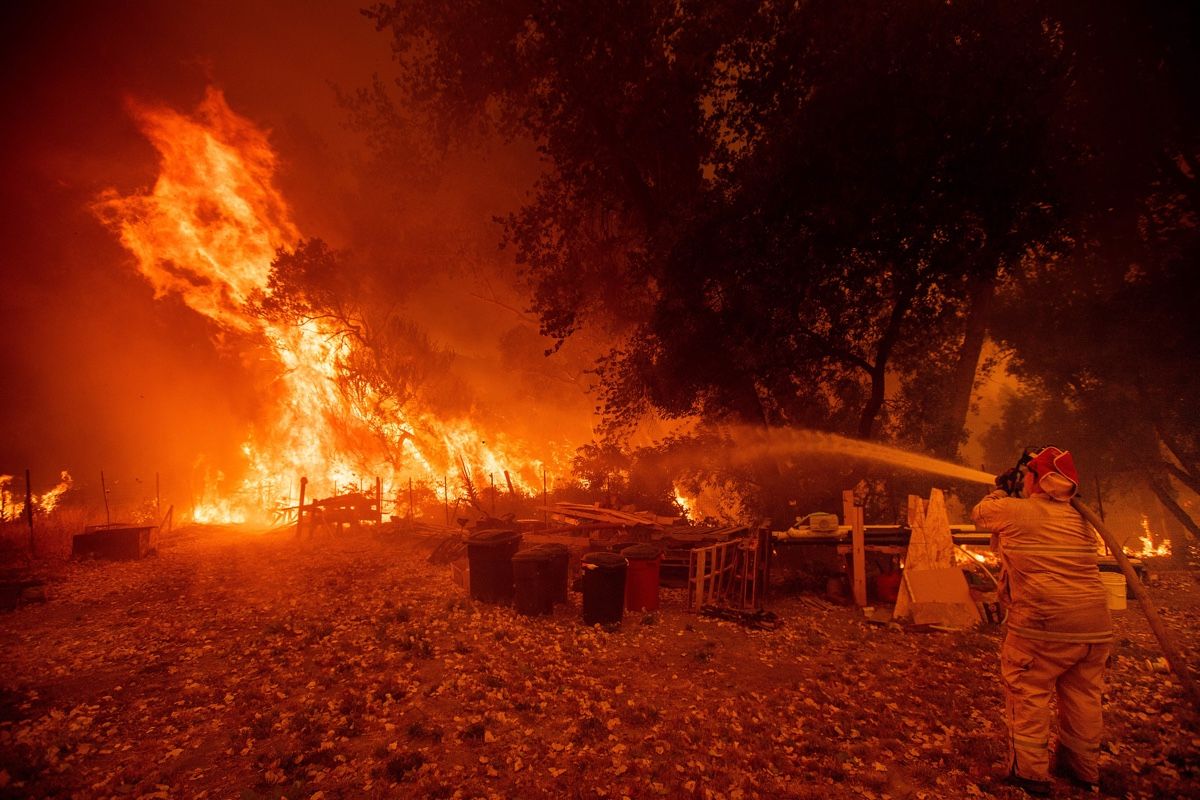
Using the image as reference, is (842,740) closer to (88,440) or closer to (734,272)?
(734,272)

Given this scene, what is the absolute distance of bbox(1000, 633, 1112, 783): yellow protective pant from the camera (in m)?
4.87

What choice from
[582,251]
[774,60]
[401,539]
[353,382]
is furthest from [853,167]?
[353,382]

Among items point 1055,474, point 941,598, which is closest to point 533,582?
point 941,598

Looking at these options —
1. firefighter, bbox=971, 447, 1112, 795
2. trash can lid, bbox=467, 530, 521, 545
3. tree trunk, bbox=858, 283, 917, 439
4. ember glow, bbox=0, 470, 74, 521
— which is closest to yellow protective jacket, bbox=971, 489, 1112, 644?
firefighter, bbox=971, 447, 1112, 795

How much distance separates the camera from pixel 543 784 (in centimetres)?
520

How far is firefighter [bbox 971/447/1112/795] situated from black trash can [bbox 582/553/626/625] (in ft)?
19.8

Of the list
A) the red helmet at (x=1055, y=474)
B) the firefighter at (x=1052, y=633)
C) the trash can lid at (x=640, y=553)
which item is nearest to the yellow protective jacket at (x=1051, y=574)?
the firefighter at (x=1052, y=633)

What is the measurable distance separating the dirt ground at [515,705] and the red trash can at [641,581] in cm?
65

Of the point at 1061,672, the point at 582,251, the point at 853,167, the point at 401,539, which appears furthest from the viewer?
the point at 401,539

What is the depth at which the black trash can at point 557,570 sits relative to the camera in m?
10.7

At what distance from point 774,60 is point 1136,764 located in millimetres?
15944

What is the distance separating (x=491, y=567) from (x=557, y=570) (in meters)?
1.49

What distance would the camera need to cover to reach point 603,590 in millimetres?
10078

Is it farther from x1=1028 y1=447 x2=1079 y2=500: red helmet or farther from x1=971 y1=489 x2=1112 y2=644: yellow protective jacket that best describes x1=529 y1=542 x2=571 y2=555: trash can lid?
x1=1028 y1=447 x2=1079 y2=500: red helmet
